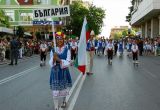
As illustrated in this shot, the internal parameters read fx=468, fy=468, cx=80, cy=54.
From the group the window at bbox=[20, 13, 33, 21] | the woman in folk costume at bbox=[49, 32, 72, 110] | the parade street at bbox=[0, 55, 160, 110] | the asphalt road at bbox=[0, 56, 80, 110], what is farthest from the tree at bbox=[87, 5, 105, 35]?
the woman in folk costume at bbox=[49, 32, 72, 110]

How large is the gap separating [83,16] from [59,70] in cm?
9027

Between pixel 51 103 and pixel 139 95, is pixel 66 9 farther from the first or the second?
pixel 139 95

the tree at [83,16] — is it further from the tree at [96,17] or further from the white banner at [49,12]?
the white banner at [49,12]

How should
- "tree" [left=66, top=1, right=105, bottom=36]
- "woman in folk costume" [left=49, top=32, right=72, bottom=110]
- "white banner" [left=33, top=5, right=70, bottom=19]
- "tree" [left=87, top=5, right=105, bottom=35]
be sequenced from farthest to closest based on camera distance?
1. "tree" [left=87, top=5, right=105, bottom=35]
2. "tree" [left=66, top=1, right=105, bottom=36]
3. "white banner" [left=33, top=5, right=70, bottom=19]
4. "woman in folk costume" [left=49, top=32, right=72, bottom=110]

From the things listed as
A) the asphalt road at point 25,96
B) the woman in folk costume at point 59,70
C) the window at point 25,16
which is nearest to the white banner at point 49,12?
the woman in folk costume at point 59,70

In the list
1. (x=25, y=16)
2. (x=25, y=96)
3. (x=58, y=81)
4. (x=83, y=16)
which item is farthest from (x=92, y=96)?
(x=83, y=16)

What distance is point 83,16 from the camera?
100 m

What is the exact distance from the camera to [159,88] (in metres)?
15.0

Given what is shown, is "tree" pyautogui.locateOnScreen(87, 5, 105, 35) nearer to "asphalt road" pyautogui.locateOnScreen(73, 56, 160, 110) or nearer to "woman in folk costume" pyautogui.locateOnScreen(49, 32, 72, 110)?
"asphalt road" pyautogui.locateOnScreen(73, 56, 160, 110)

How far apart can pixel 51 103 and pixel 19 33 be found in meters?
40.7

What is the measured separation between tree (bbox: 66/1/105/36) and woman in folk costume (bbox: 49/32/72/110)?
87474 mm

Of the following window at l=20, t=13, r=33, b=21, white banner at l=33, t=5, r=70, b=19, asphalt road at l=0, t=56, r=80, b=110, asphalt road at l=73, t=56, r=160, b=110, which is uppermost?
window at l=20, t=13, r=33, b=21

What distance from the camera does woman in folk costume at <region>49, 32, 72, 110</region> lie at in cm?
1007

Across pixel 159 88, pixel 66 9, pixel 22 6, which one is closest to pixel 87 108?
pixel 66 9
